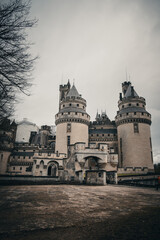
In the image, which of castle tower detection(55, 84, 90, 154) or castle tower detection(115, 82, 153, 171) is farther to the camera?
castle tower detection(55, 84, 90, 154)

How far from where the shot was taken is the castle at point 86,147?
28.1 meters

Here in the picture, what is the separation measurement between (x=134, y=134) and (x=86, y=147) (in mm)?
16562

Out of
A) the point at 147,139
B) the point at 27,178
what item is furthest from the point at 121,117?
the point at 27,178

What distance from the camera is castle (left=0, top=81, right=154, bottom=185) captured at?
28.1m

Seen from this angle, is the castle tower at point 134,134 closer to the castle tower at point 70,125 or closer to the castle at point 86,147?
the castle at point 86,147

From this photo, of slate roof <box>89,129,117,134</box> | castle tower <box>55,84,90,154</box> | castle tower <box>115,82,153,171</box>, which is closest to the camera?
castle tower <box>115,82,153,171</box>

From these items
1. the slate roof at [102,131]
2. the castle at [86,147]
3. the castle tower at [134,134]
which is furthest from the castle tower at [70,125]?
the castle tower at [134,134]

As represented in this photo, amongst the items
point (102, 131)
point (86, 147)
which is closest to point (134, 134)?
point (102, 131)

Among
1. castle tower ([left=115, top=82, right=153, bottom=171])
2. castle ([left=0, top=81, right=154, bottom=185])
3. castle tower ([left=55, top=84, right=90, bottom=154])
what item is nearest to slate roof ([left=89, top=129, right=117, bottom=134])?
castle ([left=0, top=81, right=154, bottom=185])

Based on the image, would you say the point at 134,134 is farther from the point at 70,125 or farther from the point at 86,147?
the point at 86,147

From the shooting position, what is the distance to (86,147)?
89.8ft

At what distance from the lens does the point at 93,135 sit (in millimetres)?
45625

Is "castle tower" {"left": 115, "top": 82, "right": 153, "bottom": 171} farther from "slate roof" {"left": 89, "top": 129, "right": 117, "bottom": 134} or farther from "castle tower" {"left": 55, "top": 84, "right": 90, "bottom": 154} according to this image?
"castle tower" {"left": 55, "top": 84, "right": 90, "bottom": 154}

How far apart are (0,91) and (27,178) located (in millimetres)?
18483
